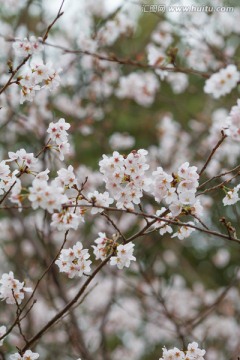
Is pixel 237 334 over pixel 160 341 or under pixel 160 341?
under

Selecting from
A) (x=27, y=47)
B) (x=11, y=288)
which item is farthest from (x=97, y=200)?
(x=27, y=47)

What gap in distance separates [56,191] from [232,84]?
1.19 meters

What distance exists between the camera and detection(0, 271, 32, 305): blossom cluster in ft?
6.94

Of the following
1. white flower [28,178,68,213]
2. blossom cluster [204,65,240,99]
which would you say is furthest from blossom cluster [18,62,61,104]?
blossom cluster [204,65,240,99]

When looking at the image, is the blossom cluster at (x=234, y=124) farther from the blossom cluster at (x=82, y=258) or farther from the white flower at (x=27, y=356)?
the white flower at (x=27, y=356)

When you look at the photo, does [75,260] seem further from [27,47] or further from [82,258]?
[27,47]

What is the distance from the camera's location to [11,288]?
2123mm

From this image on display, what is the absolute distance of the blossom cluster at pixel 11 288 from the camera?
2.12 metres

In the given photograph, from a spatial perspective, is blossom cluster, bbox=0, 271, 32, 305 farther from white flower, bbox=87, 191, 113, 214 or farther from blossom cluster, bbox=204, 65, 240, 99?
blossom cluster, bbox=204, 65, 240, 99

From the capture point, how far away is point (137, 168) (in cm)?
201

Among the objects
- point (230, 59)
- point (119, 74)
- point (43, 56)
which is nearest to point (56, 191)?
point (43, 56)

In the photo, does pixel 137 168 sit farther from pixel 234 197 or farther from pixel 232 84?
pixel 232 84

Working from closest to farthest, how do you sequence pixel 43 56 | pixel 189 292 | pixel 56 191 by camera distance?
pixel 56 191, pixel 43 56, pixel 189 292

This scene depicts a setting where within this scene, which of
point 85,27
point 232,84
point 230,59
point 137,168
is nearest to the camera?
point 137,168
